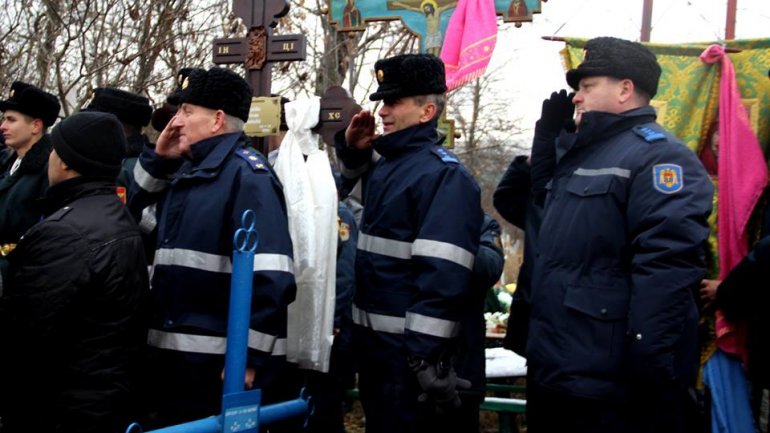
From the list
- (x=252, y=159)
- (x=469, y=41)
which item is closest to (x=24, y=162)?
(x=252, y=159)

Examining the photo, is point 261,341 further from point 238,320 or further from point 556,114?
point 556,114

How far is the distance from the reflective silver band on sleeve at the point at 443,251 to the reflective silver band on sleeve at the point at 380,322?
0.33m

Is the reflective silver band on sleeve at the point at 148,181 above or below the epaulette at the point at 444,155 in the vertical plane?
below

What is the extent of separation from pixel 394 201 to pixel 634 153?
1.03 m

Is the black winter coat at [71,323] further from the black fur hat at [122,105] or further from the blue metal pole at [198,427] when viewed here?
the black fur hat at [122,105]

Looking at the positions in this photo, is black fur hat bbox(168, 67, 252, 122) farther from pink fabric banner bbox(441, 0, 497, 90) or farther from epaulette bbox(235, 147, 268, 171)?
pink fabric banner bbox(441, 0, 497, 90)

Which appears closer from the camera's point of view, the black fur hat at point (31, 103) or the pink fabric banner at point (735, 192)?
the pink fabric banner at point (735, 192)

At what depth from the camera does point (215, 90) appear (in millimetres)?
3502

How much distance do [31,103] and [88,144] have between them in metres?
2.16

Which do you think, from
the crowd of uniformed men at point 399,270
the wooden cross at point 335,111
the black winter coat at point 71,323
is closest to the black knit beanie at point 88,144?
the crowd of uniformed men at point 399,270

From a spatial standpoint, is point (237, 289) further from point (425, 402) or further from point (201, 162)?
point (425, 402)

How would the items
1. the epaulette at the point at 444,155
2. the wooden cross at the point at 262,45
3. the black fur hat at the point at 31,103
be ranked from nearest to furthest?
the epaulette at the point at 444,155 < the black fur hat at the point at 31,103 < the wooden cross at the point at 262,45

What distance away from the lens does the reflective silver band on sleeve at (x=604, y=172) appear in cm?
306

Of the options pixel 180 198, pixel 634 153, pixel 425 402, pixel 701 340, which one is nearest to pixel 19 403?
pixel 180 198
